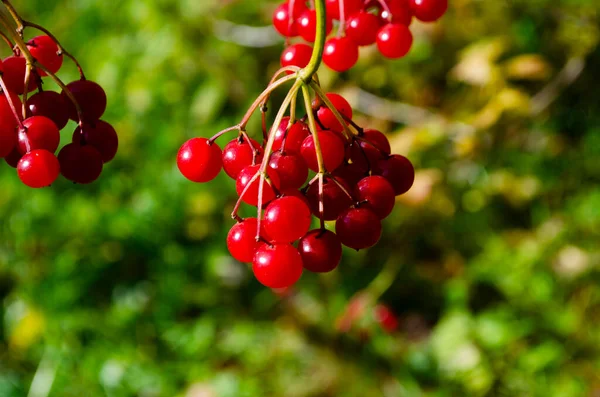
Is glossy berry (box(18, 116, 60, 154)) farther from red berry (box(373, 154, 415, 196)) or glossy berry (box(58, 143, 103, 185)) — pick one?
red berry (box(373, 154, 415, 196))

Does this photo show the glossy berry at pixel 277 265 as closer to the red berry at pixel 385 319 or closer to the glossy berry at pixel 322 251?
the glossy berry at pixel 322 251

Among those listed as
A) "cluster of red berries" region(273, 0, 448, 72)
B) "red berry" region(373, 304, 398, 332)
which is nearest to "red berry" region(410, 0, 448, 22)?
"cluster of red berries" region(273, 0, 448, 72)

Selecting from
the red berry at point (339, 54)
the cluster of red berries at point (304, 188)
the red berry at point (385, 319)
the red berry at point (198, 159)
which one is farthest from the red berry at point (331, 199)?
the red berry at point (385, 319)

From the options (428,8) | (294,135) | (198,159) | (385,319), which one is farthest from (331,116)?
(385,319)

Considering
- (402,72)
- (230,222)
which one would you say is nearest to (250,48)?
(402,72)

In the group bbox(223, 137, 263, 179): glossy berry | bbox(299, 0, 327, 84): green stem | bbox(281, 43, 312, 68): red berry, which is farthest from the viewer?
bbox(281, 43, 312, 68): red berry

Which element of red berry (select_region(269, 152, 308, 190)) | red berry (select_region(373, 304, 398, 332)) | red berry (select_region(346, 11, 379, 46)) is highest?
red berry (select_region(346, 11, 379, 46))
